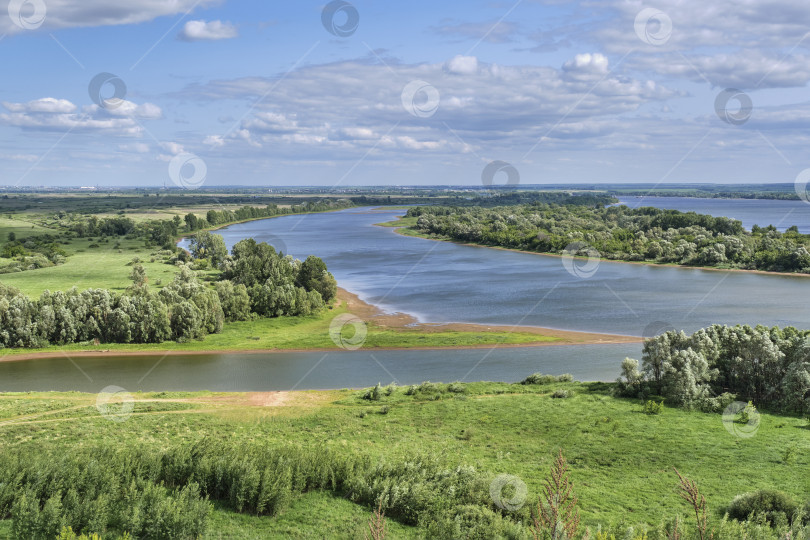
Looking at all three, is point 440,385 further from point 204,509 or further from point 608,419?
point 204,509

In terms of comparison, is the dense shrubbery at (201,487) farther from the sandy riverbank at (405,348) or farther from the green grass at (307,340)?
the green grass at (307,340)

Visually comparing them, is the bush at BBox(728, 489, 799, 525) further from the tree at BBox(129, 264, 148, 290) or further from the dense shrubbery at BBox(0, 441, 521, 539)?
the tree at BBox(129, 264, 148, 290)

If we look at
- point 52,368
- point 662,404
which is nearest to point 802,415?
point 662,404

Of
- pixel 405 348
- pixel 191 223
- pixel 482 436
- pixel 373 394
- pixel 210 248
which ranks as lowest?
pixel 405 348

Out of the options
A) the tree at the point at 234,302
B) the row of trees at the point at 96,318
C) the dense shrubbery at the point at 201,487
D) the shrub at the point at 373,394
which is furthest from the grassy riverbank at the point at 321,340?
the dense shrubbery at the point at 201,487

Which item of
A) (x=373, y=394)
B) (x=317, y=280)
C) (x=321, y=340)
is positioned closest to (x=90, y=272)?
(x=317, y=280)

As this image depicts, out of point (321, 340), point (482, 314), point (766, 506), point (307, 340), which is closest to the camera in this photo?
point (766, 506)

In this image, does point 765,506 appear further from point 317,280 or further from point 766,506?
point 317,280

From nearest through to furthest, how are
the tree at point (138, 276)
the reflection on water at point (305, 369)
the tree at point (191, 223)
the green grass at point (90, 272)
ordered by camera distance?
the reflection on water at point (305, 369)
the green grass at point (90, 272)
the tree at point (138, 276)
the tree at point (191, 223)
